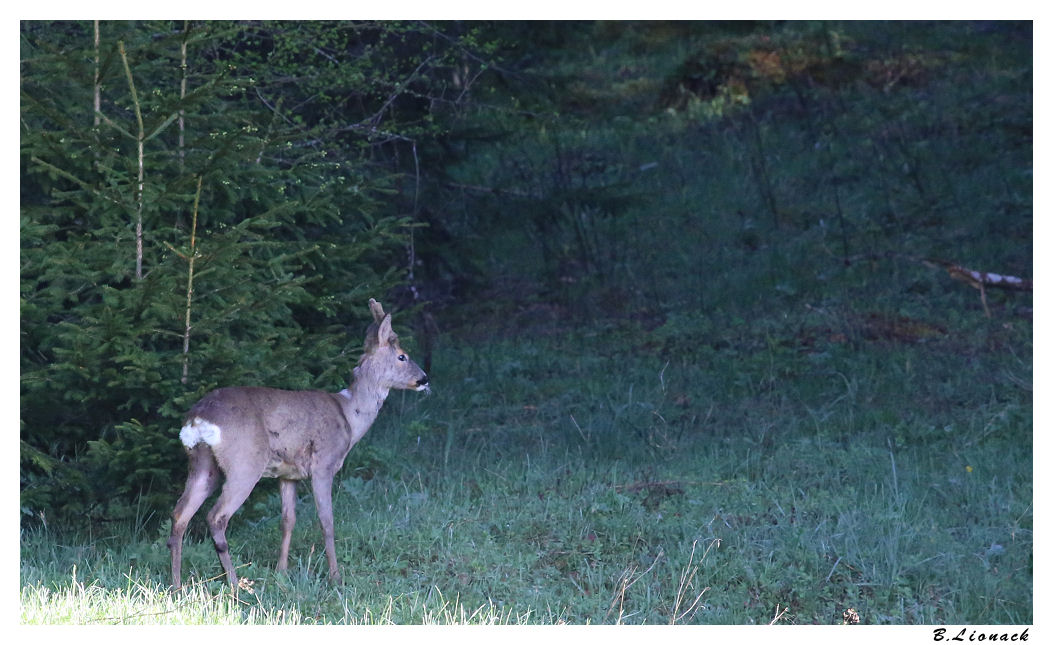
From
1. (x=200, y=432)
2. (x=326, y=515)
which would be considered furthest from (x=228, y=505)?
(x=326, y=515)

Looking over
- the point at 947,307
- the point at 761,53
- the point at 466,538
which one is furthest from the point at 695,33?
the point at 466,538

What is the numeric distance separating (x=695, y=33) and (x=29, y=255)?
16.9 meters

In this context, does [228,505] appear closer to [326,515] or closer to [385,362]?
[326,515]

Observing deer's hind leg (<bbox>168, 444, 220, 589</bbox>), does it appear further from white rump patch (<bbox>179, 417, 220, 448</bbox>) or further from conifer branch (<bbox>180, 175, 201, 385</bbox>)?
conifer branch (<bbox>180, 175, 201, 385</bbox>)

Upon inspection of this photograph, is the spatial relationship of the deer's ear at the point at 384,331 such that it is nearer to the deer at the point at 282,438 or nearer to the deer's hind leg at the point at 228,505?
the deer at the point at 282,438

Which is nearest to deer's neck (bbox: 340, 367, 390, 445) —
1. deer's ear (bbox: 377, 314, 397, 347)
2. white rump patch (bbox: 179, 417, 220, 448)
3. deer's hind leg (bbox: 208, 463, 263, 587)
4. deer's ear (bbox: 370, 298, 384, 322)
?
deer's ear (bbox: 377, 314, 397, 347)

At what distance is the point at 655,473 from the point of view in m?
7.91

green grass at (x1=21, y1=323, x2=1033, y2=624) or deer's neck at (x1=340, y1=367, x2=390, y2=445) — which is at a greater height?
deer's neck at (x1=340, y1=367, x2=390, y2=445)

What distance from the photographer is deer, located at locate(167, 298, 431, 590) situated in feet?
19.0

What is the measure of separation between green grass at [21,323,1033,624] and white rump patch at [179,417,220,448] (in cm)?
73

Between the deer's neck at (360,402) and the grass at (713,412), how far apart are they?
0.64 m

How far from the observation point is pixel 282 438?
242 inches

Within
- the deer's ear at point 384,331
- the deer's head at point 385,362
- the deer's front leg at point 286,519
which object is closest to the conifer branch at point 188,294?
the deer's front leg at point 286,519
